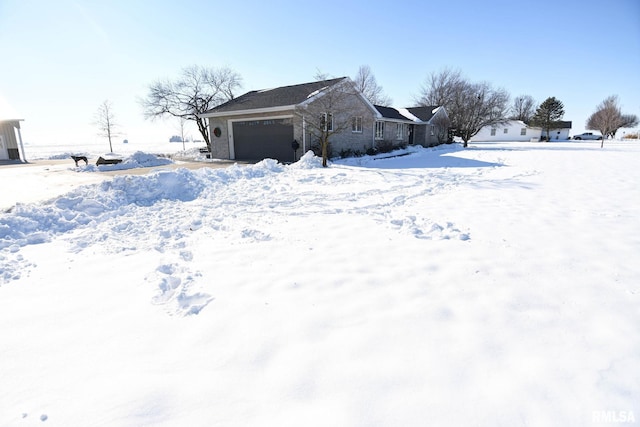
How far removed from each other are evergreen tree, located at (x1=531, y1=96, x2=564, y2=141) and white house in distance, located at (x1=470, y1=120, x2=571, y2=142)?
6.60 feet

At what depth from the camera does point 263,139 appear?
17.2m

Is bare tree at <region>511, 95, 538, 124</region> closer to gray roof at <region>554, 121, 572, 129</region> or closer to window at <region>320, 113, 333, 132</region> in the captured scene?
gray roof at <region>554, 121, 572, 129</region>

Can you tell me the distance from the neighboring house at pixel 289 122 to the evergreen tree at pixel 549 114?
43473 millimetres

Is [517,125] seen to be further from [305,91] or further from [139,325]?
[139,325]

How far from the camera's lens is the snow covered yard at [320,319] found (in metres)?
1.94

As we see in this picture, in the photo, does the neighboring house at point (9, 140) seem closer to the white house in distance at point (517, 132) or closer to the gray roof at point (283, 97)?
the gray roof at point (283, 97)

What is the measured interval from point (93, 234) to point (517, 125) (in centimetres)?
6351

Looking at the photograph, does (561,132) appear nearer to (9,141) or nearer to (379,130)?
(379,130)

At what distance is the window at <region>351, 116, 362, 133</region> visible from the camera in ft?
62.2

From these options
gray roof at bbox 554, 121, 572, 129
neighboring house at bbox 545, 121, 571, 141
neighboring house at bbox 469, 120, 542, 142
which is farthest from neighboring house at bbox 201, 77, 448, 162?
neighboring house at bbox 545, 121, 571, 141

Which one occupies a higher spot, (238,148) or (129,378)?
(238,148)

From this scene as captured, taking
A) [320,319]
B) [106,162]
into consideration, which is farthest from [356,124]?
[320,319]

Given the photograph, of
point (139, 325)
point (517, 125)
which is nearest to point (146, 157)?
point (139, 325)

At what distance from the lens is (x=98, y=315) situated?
2.88 meters
